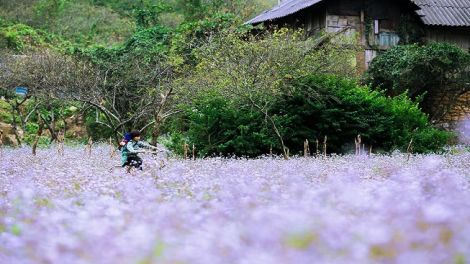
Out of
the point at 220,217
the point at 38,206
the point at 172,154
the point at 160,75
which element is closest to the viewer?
the point at 220,217

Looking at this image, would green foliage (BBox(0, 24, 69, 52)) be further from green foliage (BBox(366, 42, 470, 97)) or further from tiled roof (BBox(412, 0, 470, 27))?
tiled roof (BBox(412, 0, 470, 27))

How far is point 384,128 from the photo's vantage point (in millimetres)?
16844

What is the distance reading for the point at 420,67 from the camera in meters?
23.5

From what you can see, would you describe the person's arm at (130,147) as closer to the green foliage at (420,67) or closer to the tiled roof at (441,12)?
the green foliage at (420,67)

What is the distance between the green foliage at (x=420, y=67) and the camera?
2292 cm

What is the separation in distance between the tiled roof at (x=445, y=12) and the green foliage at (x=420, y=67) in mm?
2408

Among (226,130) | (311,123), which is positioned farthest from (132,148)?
(311,123)

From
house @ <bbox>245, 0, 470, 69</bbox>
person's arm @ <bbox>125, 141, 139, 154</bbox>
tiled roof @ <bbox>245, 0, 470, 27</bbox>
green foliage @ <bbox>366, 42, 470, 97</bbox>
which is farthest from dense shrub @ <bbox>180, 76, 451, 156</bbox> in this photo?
tiled roof @ <bbox>245, 0, 470, 27</bbox>

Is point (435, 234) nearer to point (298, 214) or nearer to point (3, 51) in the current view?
Answer: point (298, 214)

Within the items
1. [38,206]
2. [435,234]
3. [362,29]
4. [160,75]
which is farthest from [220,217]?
[362,29]

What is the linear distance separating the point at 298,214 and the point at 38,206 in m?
3.66

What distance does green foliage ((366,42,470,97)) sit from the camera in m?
22.9

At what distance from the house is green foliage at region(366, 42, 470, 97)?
1.13 m

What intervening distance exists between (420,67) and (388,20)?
3420 mm
